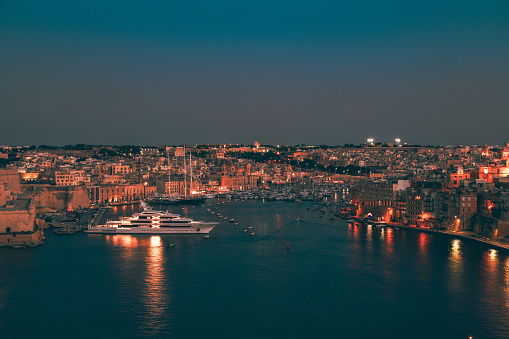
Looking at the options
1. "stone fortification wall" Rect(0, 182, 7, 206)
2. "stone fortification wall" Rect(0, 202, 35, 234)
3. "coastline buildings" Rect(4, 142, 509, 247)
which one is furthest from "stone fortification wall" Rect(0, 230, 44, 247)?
"coastline buildings" Rect(4, 142, 509, 247)

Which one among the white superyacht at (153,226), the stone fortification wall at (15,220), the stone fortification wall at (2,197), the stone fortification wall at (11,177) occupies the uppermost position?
the stone fortification wall at (11,177)

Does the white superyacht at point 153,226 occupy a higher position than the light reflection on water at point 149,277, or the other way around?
the white superyacht at point 153,226

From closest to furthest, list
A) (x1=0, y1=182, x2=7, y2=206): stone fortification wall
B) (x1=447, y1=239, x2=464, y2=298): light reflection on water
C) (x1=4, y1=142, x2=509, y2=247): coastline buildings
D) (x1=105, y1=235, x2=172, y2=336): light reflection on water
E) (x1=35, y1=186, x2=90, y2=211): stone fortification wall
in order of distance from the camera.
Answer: (x1=105, y1=235, x2=172, y2=336): light reflection on water
(x1=447, y1=239, x2=464, y2=298): light reflection on water
(x1=0, y1=182, x2=7, y2=206): stone fortification wall
(x1=4, y1=142, x2=509, y2=247): coastline buildings
(x1=35, y1=186, x2=90, y2=211): stone fortification wall

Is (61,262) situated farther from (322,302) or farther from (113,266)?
(322,302)

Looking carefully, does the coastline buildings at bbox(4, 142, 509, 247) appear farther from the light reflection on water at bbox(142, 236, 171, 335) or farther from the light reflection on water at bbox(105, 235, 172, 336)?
the light reflection on water at bbox(142, 236, 171, 335)

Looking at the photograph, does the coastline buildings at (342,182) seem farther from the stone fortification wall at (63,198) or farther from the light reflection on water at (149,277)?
the light reflection on water at (149,277)

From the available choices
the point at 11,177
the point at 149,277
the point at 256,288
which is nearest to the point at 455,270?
the point at 256,288

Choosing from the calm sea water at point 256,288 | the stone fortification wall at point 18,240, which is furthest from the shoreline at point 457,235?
the stone fortification wall at point 18,240
